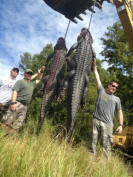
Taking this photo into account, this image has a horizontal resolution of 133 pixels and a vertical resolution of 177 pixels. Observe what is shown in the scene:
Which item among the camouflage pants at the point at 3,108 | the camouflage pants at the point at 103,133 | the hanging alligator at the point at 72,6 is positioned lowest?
the camouflage pants at the point at 103,133

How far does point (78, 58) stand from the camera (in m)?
3.01

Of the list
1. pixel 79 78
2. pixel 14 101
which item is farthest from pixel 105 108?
pixel 14 101

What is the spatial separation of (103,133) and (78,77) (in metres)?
1.34

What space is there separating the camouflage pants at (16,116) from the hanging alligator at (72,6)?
231cm

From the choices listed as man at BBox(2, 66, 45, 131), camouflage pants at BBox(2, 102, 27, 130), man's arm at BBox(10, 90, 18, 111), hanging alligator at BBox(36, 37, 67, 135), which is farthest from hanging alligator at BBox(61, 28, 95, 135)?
camouflage pants at BBox(2, 102, 27, 130)

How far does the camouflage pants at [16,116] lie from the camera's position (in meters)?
3.90

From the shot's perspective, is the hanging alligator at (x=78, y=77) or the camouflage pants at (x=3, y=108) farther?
the camouflage pants at (x=3, y=108)

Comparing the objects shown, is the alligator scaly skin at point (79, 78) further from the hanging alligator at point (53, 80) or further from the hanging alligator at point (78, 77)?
the hanging alligator at point (53, 80)

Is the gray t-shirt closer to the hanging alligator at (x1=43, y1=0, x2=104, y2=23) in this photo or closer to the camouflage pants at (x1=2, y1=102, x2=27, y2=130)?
the camouflage pants at (x1=2, y1=102, x2=27, y2=130)

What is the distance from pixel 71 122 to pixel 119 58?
15.7 m

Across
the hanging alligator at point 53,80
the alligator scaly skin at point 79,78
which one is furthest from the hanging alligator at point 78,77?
the hanging alligator at point 53,80

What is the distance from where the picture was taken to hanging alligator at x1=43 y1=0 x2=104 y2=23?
147 inches

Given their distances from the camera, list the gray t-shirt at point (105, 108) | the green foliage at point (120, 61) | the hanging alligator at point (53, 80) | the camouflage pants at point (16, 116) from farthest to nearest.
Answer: the green foliage at point (120, 61) < the camouflage pants at point (16, 116) < the gray t-shirt at point (105, 108) < the hanging alligator at point (53, 80)

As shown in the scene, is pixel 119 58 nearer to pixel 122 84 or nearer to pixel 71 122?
pixel 122 84
